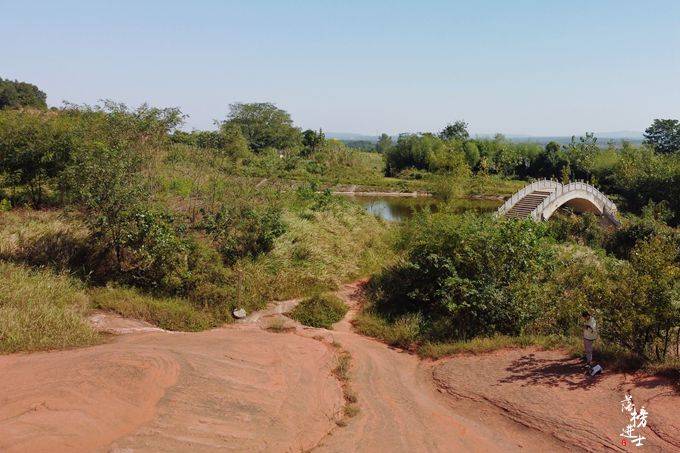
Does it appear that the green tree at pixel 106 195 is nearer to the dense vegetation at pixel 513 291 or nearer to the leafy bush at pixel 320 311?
the leafy bush at pixel 320 311

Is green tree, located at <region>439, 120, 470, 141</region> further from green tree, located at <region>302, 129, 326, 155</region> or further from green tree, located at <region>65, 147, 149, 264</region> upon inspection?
green tree, located at <region>65, 147, 149, 264</region>

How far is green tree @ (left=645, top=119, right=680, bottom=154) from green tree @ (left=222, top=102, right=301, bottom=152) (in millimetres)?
53049

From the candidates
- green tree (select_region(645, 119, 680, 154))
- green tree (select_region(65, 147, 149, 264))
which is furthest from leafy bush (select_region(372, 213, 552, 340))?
green tree (select_region(645, 119, 680, 154))

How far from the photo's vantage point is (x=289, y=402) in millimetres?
8547

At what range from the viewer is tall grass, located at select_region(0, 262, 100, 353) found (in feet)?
32.8

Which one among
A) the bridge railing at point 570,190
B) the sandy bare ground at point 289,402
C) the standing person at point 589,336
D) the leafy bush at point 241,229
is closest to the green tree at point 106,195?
the leafy bush at point 241,229

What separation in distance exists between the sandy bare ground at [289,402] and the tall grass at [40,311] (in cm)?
53

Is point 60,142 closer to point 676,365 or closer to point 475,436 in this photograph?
point 475,436

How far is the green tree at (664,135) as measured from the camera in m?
73.5

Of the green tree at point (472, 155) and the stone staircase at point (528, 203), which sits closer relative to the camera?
the stone staircase at point (528, 203)

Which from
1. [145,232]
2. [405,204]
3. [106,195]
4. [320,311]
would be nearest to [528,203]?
[405,204]

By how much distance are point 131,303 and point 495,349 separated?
29.7 feet

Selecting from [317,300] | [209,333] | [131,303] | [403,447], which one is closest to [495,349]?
[403,447]

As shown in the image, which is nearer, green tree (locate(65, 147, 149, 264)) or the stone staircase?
green tree (locate(65, 147, 149, 264))
